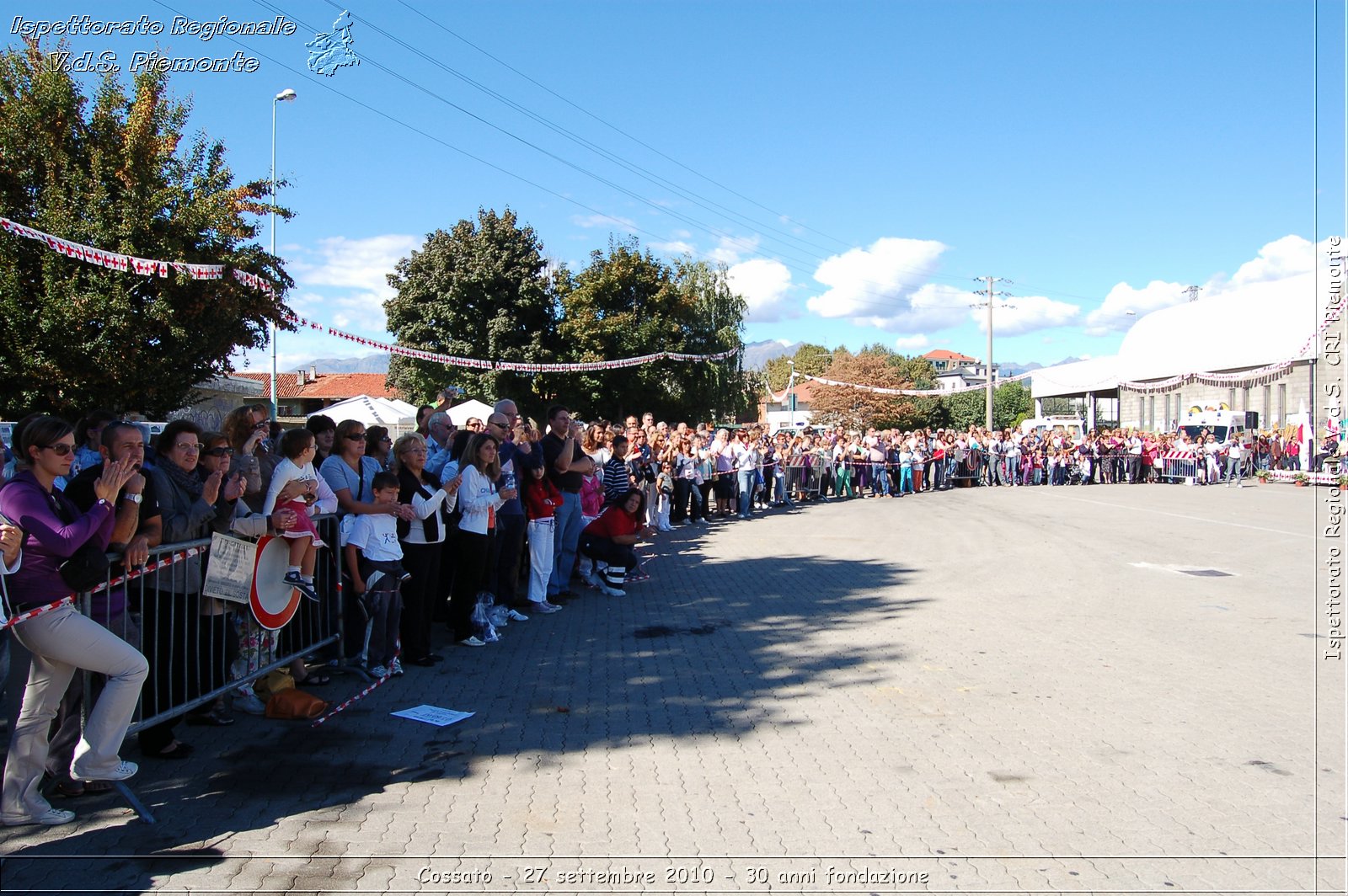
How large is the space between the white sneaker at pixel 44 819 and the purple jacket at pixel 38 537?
3.31ft

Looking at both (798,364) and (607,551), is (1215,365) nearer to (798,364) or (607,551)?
(607,551)

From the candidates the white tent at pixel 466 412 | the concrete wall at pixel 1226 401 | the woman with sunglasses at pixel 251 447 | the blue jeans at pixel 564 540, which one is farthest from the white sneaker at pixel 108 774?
the concrete wall at pixel 1226 401

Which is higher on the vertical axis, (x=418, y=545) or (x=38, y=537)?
(x=38, y=537)

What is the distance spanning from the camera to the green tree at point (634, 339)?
37.0 metres

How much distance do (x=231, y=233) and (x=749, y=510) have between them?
11.9 metres

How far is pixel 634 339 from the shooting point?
123 ft

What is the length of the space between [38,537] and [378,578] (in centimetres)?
275

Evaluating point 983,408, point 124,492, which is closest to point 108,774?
point 124,492

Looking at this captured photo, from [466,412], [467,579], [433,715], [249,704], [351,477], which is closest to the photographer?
[433,715]

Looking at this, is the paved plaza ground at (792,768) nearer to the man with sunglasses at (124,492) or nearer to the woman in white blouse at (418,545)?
the woman in white blouse at (418,545)

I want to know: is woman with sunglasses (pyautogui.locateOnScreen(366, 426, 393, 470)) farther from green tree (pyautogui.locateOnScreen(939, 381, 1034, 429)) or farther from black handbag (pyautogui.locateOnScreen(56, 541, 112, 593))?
green tree (pyautogui.locateOnScreen(939, 381, 1034, 429))

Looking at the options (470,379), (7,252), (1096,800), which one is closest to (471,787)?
(1096,800)

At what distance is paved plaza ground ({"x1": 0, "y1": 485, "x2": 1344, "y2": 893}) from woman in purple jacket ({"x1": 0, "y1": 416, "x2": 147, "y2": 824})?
0.24 metres

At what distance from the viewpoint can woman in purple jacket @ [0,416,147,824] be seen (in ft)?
12.4
